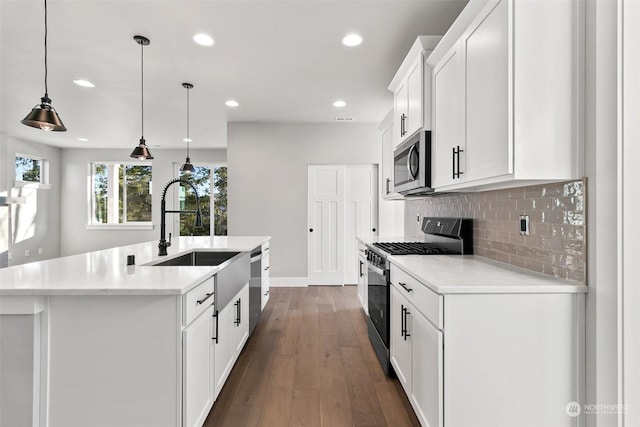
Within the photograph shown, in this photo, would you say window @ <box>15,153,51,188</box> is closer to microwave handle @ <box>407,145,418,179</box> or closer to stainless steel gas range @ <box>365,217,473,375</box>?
stainless steel gas range @ <box>365,217,473,375</box>

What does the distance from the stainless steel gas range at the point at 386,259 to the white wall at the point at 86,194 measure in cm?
576

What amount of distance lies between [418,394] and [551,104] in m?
1.53

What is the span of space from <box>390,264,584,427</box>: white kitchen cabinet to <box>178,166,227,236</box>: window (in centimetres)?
658

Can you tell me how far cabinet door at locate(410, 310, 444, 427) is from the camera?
1.39 meters

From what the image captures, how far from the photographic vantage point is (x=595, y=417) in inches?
51.9

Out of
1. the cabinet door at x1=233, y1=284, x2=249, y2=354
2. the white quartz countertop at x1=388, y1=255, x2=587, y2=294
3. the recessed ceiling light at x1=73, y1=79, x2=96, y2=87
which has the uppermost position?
the recessed ceiling light at x1=73, y1=79, x2=96, y2=87

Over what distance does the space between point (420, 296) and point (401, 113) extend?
1731mm

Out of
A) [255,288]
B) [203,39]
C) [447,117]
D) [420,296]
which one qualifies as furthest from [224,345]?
[203,39]

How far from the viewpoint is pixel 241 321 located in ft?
8.52

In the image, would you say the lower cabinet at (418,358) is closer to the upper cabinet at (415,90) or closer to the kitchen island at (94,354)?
the kitchen island at (94,354)

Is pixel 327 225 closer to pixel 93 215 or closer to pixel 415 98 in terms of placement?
pixel 415 98

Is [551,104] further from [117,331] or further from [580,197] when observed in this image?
[117,331]

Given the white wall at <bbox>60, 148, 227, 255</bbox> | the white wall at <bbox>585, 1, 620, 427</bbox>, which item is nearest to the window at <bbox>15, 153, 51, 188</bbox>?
the white wall at <bbox>60, 148, 227, 255</bbox>

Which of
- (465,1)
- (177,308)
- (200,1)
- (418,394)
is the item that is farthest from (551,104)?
(200,1)
